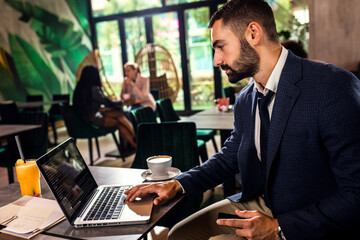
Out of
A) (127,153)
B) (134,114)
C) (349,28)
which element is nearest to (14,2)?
(127,153)

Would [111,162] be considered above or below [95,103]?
below

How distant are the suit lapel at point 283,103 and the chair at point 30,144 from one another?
2525 mm

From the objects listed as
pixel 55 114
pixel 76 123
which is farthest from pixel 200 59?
pixel 76 123

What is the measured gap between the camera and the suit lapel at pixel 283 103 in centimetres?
99

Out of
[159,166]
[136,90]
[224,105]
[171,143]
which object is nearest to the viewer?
[159,166]

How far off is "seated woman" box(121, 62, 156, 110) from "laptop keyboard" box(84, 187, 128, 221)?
3.35 metres

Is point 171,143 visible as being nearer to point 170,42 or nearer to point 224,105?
point 224,105

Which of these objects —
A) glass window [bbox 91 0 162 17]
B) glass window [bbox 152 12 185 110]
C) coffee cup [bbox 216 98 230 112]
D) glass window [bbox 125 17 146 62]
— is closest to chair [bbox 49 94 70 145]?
glass window [bbox 152 12 185 110]

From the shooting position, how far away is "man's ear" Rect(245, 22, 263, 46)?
1.10m

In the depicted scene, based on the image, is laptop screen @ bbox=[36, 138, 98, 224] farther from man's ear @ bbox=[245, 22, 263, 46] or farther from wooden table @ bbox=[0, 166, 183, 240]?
man's ear @ bbox=[245, 22, 263, 46]

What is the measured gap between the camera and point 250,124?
48.2 inches

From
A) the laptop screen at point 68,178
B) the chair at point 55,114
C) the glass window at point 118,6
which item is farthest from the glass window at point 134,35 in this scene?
the laptop screen at point 68,178

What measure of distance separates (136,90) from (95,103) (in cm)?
78

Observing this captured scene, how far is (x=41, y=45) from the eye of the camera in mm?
6598
